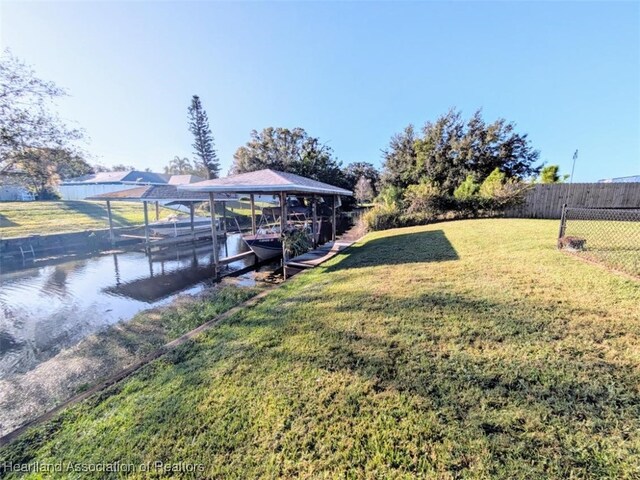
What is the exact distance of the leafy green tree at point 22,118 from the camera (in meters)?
9.56

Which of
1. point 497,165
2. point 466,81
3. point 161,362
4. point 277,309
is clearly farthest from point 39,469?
point 497,165

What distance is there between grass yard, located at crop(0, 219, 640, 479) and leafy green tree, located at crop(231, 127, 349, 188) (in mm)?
21697

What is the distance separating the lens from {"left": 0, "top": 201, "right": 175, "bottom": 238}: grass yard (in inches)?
643

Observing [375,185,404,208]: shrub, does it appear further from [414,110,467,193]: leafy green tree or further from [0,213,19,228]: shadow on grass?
[0,213,19,228]: shadow on grass

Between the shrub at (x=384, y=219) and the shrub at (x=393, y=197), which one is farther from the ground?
the shrub at (x=393, y=197)

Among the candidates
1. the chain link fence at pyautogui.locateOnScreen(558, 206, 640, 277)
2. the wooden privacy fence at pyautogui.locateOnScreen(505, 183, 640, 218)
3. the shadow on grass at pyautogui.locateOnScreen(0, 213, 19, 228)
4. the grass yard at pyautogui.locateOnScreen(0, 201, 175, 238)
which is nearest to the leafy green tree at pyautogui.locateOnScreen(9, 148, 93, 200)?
the grass yard at pyautogui.locateOnScreen(0, 201, 175, 238)

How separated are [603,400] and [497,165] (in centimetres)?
1862

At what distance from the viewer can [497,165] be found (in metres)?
17.0

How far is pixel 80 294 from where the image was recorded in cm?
781

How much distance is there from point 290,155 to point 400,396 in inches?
1010

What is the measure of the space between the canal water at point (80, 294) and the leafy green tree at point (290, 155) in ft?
45.9

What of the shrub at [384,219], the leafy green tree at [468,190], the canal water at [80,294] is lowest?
the canal water at [80,294]

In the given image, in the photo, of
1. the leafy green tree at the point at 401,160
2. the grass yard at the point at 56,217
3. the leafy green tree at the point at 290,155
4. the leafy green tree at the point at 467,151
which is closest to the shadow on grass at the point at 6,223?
the grass yard at the point at 56,217

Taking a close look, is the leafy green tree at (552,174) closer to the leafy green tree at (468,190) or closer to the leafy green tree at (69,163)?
the leafy green tree at (468,190)
